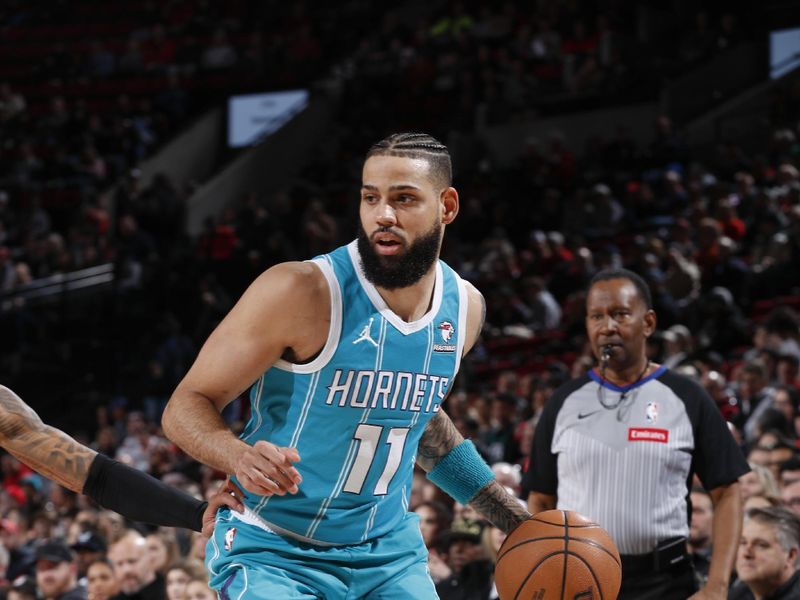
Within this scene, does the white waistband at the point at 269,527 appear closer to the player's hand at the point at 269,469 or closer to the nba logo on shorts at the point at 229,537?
the nba logo on shorts at the point at 229,537

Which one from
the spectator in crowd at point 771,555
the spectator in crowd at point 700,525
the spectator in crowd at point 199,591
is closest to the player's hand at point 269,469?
the spectator in crowd at point 771,555

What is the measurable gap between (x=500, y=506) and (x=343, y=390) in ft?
3.05

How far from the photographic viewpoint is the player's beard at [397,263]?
3.59 m

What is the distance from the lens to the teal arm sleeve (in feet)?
13.4

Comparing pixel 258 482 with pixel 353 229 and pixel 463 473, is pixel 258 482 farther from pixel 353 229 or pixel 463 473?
pixel 353 229

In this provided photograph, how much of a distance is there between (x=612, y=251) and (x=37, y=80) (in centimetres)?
1432

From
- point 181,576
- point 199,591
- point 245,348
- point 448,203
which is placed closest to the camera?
point 245,348

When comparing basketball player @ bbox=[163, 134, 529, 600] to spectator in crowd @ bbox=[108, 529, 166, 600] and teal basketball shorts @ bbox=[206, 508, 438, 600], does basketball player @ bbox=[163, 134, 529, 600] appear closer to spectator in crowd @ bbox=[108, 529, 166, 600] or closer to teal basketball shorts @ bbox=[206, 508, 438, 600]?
teal basketball shorts @ bbox=[206, 508, 438, 600]

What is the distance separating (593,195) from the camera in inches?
575

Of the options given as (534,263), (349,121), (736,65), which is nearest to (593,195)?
(534,263)

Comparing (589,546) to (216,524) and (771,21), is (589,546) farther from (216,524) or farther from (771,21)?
(771,21)

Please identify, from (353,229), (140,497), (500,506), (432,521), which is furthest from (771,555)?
(353,229)

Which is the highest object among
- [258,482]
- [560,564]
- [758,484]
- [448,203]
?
[448,203]

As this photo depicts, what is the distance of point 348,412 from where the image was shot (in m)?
3.48
